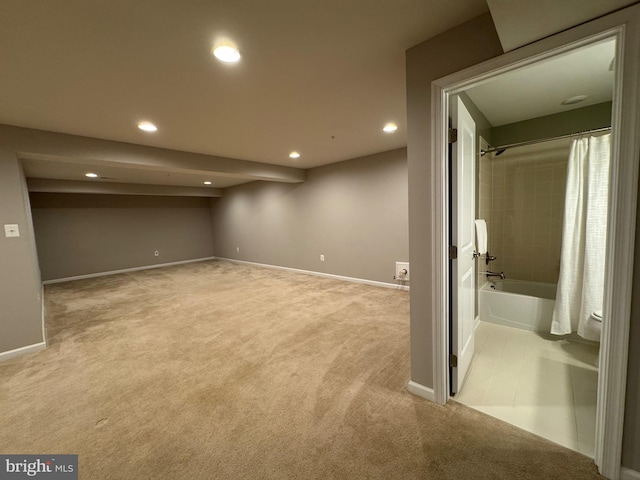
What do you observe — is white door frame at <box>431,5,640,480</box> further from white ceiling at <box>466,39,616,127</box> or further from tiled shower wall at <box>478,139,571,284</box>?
tiled shower wall at <box>478,139,571,284</box>

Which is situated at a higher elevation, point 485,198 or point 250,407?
point 485,198

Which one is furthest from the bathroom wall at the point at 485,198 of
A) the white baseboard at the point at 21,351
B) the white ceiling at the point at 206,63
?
the white baseboard at the point at 21,351

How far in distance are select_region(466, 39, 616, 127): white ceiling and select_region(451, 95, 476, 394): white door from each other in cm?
43

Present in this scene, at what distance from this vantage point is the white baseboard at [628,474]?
116 centimetres

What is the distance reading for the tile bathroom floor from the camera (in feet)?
5.07

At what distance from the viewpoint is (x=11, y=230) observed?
2.57 m

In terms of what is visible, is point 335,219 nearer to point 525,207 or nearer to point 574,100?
point 525,207

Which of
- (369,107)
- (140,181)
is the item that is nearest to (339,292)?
(369,107)

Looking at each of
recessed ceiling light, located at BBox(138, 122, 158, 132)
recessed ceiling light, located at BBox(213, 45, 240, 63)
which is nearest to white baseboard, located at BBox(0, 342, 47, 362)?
recessed ceiling light, located at BBox(138, 122, 158, 132)

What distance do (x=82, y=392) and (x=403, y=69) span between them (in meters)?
3.37

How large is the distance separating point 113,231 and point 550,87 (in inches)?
334

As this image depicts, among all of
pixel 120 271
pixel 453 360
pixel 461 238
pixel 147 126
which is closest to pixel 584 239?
pixel 461 238

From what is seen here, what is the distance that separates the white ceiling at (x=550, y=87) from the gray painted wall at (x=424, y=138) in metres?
0.41

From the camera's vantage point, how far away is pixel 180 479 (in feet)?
4.21
